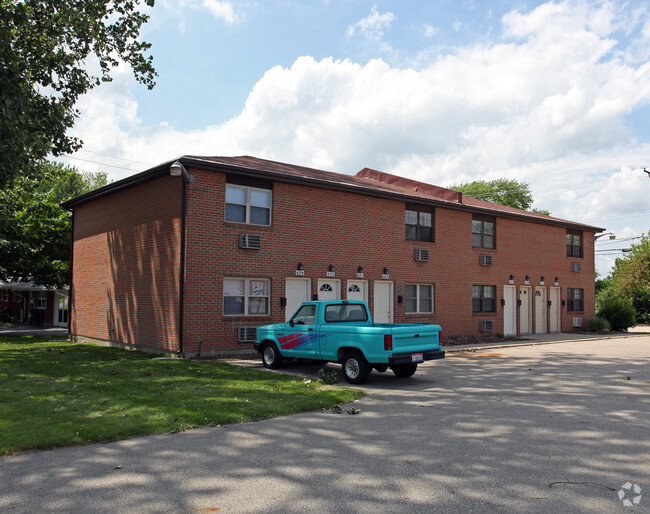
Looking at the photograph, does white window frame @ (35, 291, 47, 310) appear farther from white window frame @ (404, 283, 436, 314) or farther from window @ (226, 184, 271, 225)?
white window frame @ (404, 283, 436, 314)

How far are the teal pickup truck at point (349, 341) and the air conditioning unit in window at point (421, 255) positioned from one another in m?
8.77

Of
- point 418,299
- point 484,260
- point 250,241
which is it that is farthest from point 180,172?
point 484,260

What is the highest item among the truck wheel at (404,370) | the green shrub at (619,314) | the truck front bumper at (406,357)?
the green shrub at (619,314)

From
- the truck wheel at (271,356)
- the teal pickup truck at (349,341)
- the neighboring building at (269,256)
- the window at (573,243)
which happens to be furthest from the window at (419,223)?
the window at (573,243)

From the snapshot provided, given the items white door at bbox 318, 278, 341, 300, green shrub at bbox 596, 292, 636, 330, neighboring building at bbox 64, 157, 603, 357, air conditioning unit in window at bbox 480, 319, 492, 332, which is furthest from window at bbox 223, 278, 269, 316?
green shrub at bbox 596, 292, 636, 330

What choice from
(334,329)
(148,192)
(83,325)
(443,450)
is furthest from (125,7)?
(443,450)

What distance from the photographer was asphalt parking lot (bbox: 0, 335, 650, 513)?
462 centimetres

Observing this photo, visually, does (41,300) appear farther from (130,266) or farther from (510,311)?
(510,311)

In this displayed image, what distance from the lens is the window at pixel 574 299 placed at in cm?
2927

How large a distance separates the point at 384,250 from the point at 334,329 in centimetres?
938

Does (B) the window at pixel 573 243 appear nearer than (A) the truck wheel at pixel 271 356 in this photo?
No

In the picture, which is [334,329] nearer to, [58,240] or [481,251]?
[481,251]

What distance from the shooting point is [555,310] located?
28328 millimetres

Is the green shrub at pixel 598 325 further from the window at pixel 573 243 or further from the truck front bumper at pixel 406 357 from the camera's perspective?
the truck front bumper at pixel 406 357
